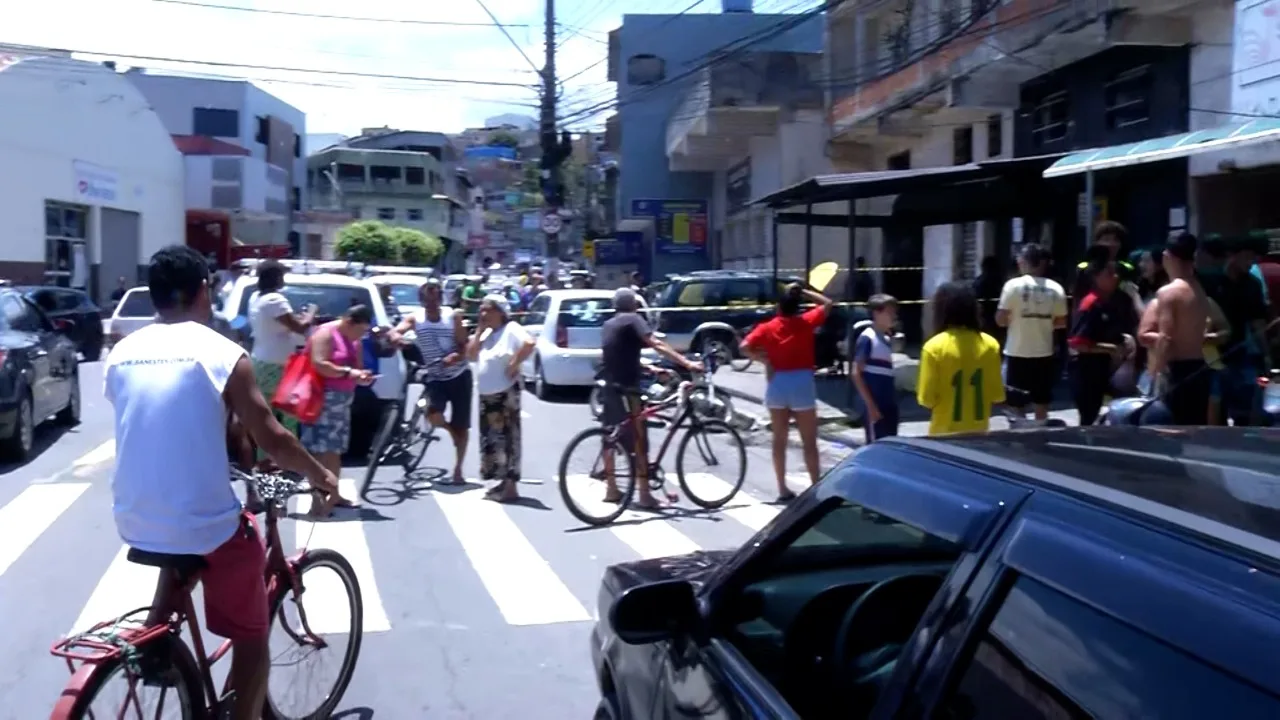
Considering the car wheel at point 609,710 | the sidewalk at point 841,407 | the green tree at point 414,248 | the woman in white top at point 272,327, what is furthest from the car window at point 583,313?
the green tree at point 414,248

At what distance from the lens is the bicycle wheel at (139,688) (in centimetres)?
373

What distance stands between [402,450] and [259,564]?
7599 millimetres

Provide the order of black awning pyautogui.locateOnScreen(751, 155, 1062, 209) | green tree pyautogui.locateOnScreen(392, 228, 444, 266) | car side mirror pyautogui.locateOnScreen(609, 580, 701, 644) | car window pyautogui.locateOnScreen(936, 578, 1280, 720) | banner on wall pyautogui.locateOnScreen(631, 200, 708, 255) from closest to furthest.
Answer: car window pyautogui.locateOnScreen(936, 578, 1280, 720) < car side mirror pyautogui.locateOnScreen(609, 580, 701, 644) < black awning pyautogui.locateOnScreen(751, 155, 1062, 209) < banner on wall pyautogui.locateOnScreen(631, 200, 708, 255) < green tree pyautogui.locateOnScreen(392, 228, 444, 266)

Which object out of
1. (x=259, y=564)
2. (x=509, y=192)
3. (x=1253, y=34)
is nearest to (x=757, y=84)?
(x=1253, y=34)

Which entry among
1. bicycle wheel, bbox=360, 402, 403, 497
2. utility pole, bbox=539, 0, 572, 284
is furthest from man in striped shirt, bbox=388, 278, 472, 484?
utility pole, bbox=539, 0, 572, 284

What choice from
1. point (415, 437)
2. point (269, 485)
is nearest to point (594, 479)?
point (415, 437)

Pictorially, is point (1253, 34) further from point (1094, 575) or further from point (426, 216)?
point (426, 216)

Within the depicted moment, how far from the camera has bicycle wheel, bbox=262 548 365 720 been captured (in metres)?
4.97

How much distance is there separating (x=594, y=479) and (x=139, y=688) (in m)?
6.20

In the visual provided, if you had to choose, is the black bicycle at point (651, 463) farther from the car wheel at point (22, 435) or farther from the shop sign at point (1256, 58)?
the shop sign at point (1256, 58)

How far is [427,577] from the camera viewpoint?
27.0ft

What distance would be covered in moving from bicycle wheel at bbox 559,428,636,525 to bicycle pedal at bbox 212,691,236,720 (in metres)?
5.59

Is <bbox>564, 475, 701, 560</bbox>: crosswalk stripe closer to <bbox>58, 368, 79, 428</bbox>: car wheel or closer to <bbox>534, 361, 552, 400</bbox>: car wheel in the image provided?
<bbox>58, 368, 79, 428</bbox>: car wheel

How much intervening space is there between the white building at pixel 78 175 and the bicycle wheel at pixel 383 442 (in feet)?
85.8
